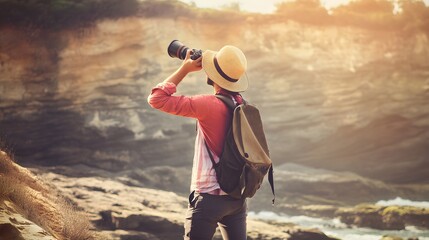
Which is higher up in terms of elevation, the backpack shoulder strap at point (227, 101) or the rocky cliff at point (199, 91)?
the rocky cliff at point (199, 91)

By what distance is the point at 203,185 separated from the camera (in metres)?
2.55

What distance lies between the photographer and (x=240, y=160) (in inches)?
103

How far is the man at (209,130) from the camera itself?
98.3 inches

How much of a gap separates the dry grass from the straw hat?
2.00 metres

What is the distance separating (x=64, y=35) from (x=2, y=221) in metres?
11.6

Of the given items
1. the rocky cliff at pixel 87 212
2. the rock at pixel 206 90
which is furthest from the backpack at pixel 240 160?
the rock at pixel 206 90

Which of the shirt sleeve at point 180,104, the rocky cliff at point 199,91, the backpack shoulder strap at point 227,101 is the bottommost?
the shirt sleeve at point 180,104

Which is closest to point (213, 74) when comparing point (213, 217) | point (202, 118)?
point (202, 118)

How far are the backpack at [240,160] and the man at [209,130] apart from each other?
0.05 metres

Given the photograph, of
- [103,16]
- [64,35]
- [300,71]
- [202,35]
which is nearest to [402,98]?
[300,71]

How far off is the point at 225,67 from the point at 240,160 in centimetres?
59

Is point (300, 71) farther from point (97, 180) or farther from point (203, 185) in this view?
point (203, 185)

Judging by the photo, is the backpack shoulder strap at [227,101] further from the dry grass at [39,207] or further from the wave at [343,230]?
the wave at [343,230]

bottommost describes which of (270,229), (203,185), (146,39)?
(270,229)
